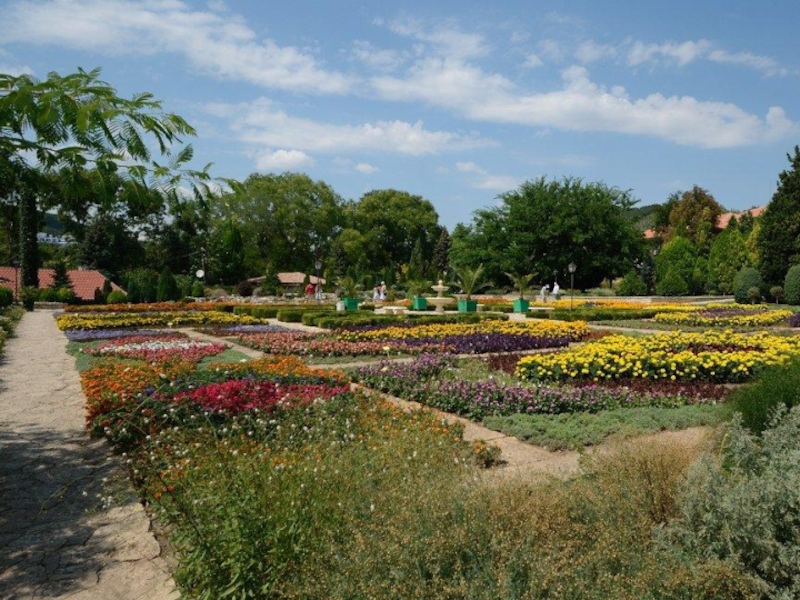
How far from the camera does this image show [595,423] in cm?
574

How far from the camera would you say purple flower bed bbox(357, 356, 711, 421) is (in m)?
6.49

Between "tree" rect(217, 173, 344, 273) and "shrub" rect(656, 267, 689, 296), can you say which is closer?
"shrub" rect(656, 267, 689, 296)

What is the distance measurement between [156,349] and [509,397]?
7.57 meters

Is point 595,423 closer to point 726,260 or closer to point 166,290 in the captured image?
point 166,290

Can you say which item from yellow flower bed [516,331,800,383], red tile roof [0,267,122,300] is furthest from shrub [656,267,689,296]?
red tile roof [0,267,122,300]

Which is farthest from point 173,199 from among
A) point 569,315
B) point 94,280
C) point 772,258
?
point 94,280

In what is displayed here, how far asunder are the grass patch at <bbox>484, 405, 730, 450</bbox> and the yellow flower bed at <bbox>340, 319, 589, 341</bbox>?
7534 millimetres

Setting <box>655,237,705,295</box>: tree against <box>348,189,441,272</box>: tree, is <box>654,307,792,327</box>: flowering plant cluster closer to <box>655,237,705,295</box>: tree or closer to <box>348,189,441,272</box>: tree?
<box>655,237,705,295</box>: tree

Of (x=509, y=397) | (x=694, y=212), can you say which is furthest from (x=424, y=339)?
(x=694, y=212)

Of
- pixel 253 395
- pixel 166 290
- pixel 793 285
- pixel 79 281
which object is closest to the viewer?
pixel 253 395

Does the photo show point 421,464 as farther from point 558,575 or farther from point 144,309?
point 144,309

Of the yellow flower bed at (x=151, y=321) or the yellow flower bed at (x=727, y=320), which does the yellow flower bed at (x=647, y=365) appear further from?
the yellow flower bed at (x=151, y=321)

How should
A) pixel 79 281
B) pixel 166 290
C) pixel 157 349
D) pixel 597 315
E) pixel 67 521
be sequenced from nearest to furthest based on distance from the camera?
pixel 67 521, pixel 157 349, pixel 597 315, pixel 166 290, pixel 79 281

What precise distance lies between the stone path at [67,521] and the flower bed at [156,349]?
3.63 metres
